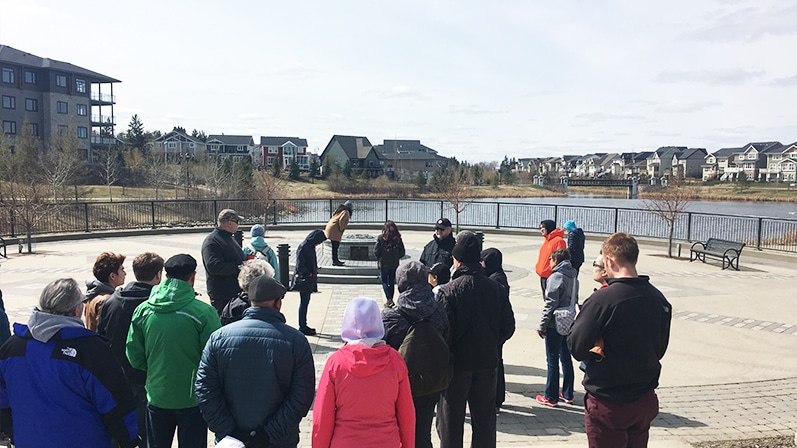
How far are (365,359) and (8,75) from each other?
70586mm

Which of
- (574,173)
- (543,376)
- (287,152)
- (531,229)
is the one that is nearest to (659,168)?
(574,173)

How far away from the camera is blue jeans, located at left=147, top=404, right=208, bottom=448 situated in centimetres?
404

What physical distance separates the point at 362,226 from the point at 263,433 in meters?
20.1

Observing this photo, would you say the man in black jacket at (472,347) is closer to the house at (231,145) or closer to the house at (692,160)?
the house at (231,145)

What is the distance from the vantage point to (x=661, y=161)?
125 metres

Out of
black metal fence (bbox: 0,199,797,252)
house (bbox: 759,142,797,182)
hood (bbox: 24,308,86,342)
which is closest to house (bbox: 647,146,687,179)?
house (bbox: 759,142,797,182)

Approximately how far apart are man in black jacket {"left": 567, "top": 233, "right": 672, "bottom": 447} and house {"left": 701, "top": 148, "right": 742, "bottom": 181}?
120242 millimetres

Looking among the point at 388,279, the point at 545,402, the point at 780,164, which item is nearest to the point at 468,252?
the point at 545,402

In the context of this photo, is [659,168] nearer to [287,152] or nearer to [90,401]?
[287,152]

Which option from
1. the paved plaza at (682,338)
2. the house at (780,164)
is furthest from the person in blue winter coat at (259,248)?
the house at (780,164)

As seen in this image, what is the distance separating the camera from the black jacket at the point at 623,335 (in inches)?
140

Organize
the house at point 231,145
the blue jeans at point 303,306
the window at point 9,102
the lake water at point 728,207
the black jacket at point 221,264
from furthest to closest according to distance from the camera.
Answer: the house at point 231,145 → the window at point 9,102 → the lake water at point 728,207 → the blue jeans at point 303,306 → the black jacket at point 221,264

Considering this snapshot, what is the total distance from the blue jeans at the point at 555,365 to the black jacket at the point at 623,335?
8.08ft

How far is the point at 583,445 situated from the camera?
518cm
